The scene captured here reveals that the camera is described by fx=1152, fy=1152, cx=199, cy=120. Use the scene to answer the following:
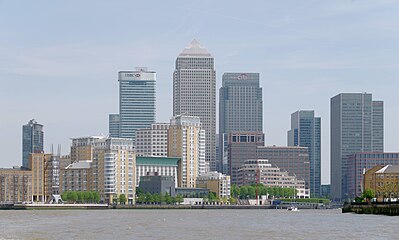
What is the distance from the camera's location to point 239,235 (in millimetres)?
142000

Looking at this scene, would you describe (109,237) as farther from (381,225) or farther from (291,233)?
(381,225)

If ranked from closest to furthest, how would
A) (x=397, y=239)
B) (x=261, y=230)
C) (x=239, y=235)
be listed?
1. (x=397, y=239)
2. (x=239, y=235)
3. (x=261, y=230)

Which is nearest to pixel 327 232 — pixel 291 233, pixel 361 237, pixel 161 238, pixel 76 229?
pixel 291 233

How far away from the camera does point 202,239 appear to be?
433 feet

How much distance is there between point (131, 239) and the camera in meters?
131

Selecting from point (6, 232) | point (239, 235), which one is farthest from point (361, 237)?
point (6, 232)

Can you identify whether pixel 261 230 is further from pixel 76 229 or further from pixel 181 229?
pixel 76 229

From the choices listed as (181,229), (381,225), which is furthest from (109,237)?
(381,225)

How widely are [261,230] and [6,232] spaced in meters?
34.2

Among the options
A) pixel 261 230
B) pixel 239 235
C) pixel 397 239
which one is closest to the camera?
pixel 397 239

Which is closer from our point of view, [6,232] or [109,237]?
[109,237]

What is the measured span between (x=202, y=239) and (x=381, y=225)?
1614 inches

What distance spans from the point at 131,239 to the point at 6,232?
26.3m

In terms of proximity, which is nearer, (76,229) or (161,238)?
(161,238)
